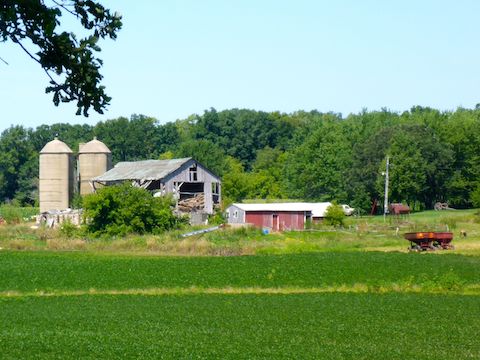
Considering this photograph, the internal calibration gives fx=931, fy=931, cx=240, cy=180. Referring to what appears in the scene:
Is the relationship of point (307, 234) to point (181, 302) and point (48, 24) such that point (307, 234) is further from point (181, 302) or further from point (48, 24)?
point (48, 24)

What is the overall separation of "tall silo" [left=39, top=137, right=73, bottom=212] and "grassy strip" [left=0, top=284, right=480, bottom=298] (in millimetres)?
50725

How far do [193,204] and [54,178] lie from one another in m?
16.5

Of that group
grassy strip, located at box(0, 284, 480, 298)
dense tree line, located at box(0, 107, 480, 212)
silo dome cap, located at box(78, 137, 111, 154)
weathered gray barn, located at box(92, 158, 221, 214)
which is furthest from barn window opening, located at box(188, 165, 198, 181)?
grassy strip, located at box(0, 284, 480, 298)

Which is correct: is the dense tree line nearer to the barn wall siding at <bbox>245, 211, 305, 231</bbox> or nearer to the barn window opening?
the barn window opening

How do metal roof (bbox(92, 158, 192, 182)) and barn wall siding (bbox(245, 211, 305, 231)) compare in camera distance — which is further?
metal roof (bbox(92, 158, 192, 182))

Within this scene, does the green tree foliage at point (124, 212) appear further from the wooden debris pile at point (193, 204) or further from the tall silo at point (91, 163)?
the tall silo at point (91, 163)

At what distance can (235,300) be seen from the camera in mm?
31312

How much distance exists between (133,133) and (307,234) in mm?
83762

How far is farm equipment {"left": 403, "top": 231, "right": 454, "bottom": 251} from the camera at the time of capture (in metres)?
52.0

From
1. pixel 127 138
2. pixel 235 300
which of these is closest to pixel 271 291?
pixel 235 300

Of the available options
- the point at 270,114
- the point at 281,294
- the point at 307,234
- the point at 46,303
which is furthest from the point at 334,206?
the point at 270,114

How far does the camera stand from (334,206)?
72.7 m

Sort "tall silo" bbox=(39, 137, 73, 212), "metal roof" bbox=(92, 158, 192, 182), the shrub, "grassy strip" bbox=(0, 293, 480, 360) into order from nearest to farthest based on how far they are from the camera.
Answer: "grassy strip" bbox=(0, 293, 480, 360) → the shrub → "metal roof" bbox=(92, 158, 192, 182) → "tall silo" bbox=(39, 137, 73, 212)

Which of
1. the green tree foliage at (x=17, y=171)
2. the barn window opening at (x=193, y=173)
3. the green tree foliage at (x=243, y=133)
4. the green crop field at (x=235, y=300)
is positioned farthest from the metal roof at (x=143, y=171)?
the green tree foliage at (x=243, y=133)
